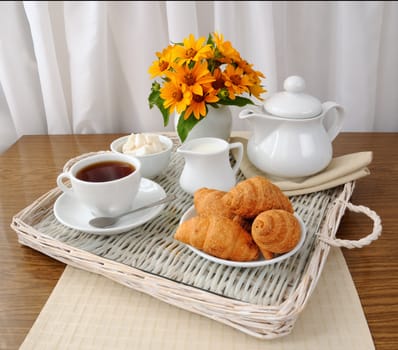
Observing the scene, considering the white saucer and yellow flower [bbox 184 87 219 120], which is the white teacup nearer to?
the white saucer

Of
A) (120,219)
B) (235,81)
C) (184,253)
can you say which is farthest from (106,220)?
(235,81)

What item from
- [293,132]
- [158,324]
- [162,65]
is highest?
[162,65]

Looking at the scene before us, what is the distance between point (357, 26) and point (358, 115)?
234 millimetres

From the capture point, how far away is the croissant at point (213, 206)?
2.17 feet

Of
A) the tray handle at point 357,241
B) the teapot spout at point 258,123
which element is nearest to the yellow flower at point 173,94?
the teapot spout at point 258,123

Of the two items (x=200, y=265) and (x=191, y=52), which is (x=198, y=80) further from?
(x=200, y=265)

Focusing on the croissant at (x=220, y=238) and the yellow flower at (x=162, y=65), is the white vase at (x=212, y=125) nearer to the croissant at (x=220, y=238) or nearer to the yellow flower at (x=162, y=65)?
the yellow flower at (x=162, y=65)

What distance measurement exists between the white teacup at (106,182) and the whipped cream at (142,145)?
3.6 inches

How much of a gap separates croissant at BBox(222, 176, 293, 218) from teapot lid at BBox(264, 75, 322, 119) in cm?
20

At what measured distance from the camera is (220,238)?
0.61 meters

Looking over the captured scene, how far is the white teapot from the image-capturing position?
31.9 inches

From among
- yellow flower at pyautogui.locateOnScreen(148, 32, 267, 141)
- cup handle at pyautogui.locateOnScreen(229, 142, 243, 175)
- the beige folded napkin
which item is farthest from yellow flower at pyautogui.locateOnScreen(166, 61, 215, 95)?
the beige folded napkin

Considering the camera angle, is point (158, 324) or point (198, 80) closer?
point (158, 324)

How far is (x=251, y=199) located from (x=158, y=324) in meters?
0.20
